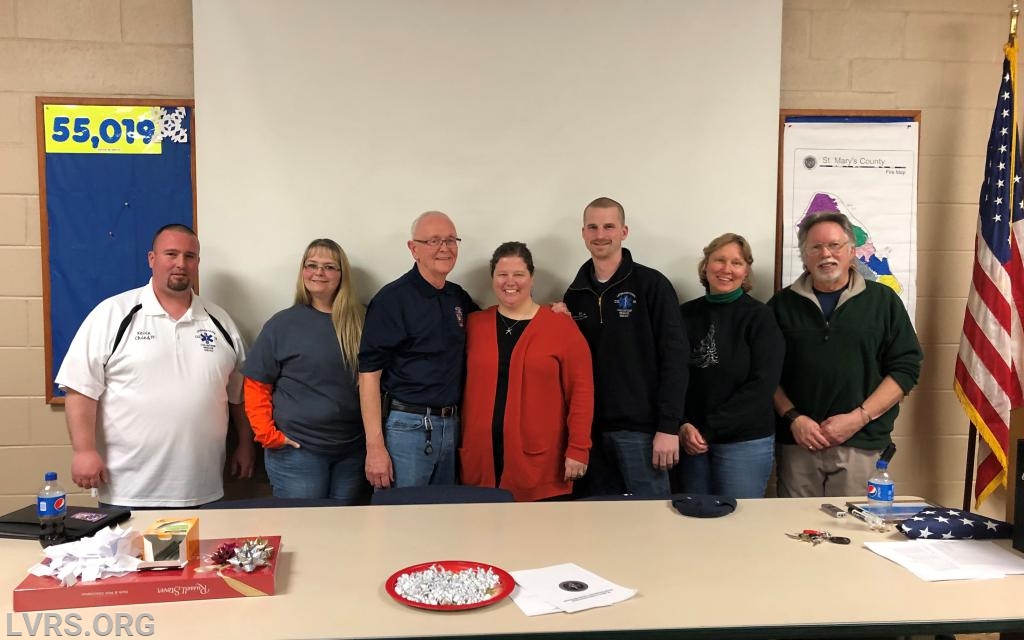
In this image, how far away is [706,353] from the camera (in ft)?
9.86

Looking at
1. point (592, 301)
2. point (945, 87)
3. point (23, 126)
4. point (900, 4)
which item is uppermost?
point (900, 4)

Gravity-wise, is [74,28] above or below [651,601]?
above

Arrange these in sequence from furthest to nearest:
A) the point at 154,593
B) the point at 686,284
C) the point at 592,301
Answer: the point at 686,284, the point at 592,301, the point at 154,593

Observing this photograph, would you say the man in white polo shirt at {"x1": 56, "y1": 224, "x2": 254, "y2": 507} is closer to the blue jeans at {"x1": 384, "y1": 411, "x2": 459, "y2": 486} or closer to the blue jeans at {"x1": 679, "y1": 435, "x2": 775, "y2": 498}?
the blue jeans at {"x1": 384, "y1": 411, "x2": 459, "y2": 486}

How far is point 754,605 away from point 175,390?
2.36m

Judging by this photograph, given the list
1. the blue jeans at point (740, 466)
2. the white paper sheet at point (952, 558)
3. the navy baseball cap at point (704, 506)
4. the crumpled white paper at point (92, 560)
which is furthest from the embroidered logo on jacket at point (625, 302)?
the crumpled white paper at point (92, 560)

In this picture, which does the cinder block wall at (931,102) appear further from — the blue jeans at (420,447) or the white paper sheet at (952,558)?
the blue jeans at (420,447)

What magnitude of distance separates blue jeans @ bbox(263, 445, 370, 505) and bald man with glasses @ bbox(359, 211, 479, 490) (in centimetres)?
22

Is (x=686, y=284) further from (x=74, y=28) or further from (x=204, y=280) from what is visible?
(x=74, y=28)

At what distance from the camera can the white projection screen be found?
316cm

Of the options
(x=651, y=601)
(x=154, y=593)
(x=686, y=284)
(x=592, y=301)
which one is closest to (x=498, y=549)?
(x=651, y=601)

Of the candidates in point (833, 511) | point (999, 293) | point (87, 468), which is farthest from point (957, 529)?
point (87, 468)

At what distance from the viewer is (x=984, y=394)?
3211 mm

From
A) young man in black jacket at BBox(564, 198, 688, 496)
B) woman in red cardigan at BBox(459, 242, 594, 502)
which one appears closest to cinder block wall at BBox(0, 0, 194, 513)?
woman in red cardigan at BBox(459, 242, 594, 502)
